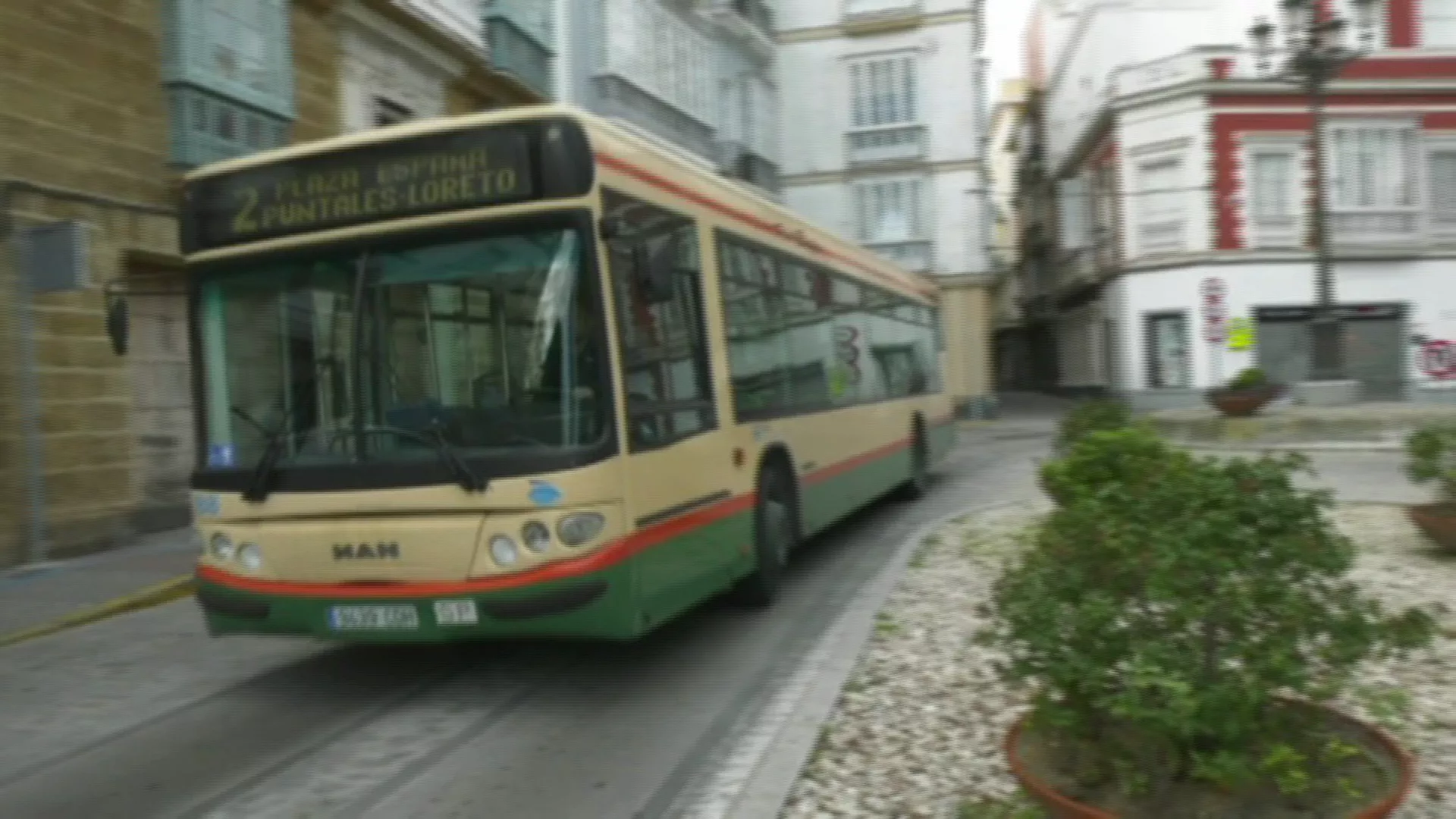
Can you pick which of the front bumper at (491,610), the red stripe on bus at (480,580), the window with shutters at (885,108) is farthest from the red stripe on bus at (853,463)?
the window with shutters at (885,108)

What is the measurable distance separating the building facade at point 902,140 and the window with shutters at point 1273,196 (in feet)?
22.6

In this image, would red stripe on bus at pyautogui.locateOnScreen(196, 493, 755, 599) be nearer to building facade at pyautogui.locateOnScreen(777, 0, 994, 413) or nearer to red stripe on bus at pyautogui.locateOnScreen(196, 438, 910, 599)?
red stripe on bus at pyautogui.locateOnScreen(196, 438, 910, 599)

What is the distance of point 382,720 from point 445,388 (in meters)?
1.65

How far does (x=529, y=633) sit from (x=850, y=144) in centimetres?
2956

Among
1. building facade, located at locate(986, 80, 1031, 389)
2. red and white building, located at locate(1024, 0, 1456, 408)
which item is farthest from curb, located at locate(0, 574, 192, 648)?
building facade, located at locate(986, 80, 1031, 389)

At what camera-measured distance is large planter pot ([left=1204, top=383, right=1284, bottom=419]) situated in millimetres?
17484

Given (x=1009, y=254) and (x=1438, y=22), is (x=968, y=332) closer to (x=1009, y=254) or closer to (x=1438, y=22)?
(x=1438, y=22)

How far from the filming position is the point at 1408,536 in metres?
8.77

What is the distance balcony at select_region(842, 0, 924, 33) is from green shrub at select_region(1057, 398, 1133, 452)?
23918mm

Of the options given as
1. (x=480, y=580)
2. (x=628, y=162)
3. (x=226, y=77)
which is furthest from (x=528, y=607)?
(x=226, y=77)

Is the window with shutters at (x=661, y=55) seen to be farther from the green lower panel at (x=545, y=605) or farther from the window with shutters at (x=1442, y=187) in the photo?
the window with shutters at (x=1442, y=187)

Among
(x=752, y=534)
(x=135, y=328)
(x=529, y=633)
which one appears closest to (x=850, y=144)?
(x=135, y=328)

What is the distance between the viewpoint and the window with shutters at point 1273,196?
93.8 ft

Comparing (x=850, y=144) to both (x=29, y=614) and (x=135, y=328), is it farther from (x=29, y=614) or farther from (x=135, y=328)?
(x=29, y=614)
